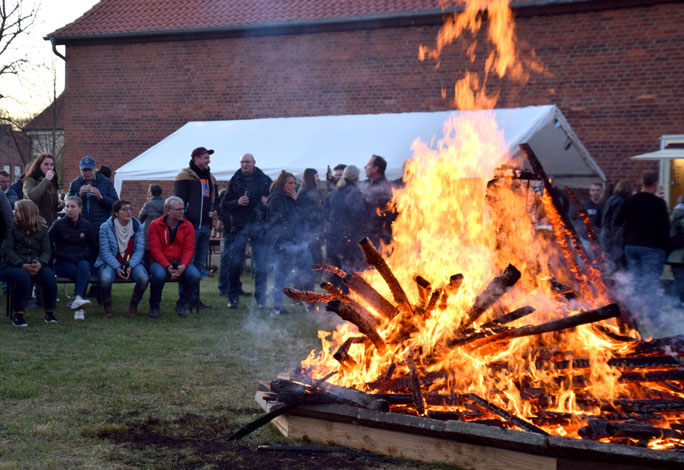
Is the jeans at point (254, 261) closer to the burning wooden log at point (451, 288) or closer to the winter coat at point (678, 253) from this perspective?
the winter coat at point (678, 253)

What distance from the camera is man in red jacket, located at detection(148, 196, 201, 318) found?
9570 millimetres

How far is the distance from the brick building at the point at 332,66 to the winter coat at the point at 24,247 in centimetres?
1076

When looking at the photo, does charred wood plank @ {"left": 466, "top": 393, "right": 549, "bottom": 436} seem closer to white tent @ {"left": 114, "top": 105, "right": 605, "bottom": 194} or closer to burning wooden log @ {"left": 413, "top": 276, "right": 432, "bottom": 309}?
burning wooden log @ {"left": 413, "top": 276, "right": 432, "bottom": 309}

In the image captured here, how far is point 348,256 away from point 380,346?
14.0ft

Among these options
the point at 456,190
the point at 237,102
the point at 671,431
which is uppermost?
the point at 237,102

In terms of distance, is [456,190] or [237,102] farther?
[237,102]

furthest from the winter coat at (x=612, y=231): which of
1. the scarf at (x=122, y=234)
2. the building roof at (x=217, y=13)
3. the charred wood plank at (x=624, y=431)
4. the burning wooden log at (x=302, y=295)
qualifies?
the building roof at (x=217, y=13)

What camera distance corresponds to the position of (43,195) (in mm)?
10273

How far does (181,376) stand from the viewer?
20.3 feet

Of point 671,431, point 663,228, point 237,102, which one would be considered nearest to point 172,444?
point 671,431

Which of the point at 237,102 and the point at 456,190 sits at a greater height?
the point at 237,102

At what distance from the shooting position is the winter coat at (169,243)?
9.68m

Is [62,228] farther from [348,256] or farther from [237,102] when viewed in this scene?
[237,102]

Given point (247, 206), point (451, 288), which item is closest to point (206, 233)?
point (247, 206)
